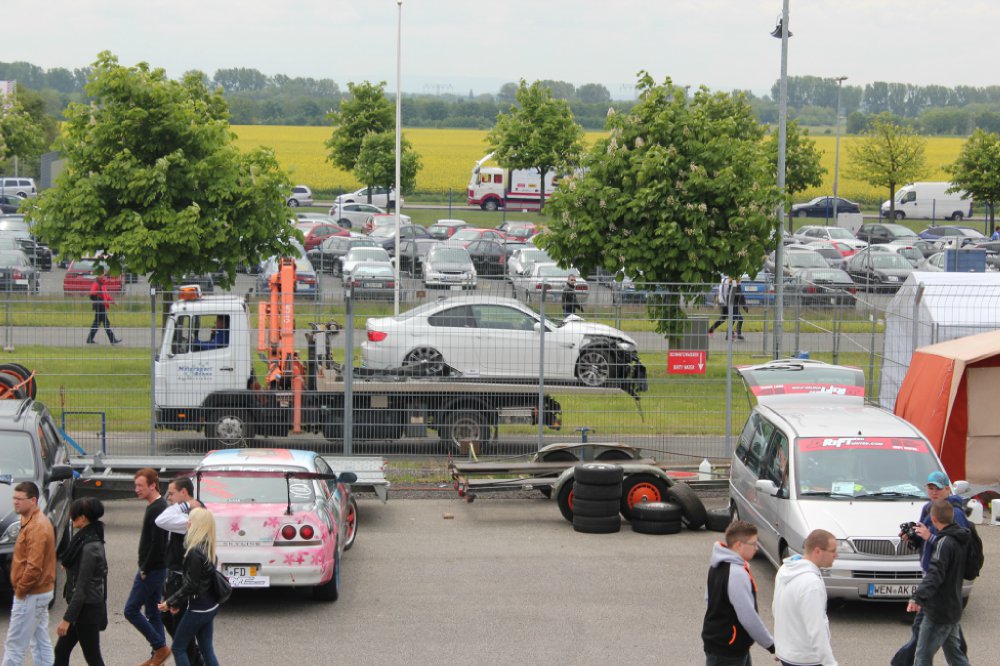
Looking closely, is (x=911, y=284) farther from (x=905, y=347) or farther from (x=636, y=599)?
(x=636, y=599)

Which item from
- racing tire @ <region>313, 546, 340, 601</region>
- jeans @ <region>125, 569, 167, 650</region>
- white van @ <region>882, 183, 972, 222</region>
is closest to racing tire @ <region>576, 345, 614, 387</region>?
racing tire @ <region>313, 546, 340, 601</region>

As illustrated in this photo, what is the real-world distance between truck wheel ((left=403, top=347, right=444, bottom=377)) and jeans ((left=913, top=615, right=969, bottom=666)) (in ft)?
27.4

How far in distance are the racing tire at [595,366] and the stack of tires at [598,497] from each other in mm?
2742

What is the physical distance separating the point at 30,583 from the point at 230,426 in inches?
288


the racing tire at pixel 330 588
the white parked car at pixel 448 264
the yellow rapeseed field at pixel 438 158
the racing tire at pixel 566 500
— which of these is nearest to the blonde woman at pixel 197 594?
the racing tire at pixel 330 588

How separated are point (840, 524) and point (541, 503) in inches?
200

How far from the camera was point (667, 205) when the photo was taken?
2061cm

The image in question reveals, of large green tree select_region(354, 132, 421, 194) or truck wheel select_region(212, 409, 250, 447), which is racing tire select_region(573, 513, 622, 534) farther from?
large green tree select_region(354, 132, 421, 194)

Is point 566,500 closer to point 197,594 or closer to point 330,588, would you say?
point 330,588

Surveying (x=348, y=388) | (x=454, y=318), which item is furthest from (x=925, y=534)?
(x=454, y=318)

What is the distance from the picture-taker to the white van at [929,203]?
206 ft

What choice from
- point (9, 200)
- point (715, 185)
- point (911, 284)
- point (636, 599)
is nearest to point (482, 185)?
point (9, 200)

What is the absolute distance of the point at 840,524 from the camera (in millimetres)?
10156

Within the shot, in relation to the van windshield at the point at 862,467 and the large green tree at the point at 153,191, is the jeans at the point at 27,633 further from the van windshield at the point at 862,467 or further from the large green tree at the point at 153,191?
the large green tree at the point at 153,191
